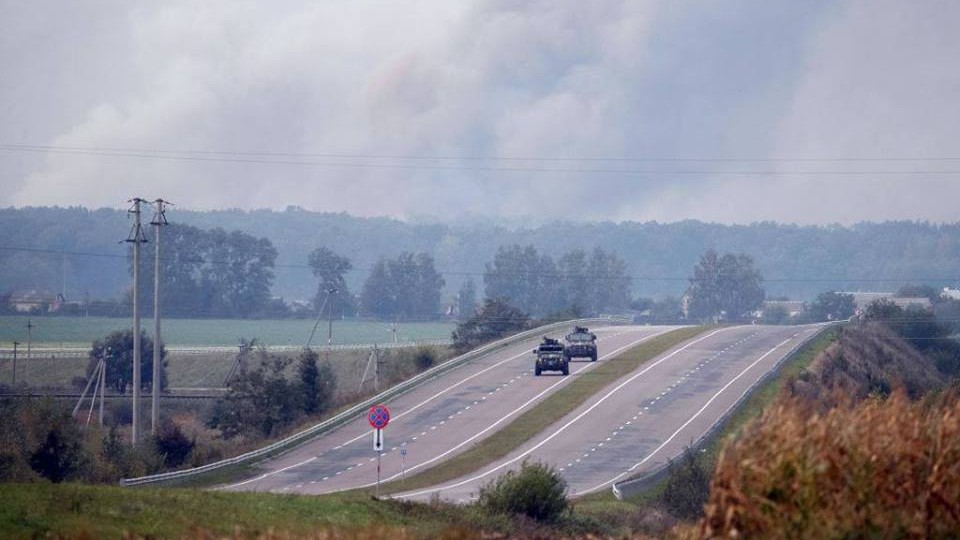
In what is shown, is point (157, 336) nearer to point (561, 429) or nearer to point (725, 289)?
point (561, 429)

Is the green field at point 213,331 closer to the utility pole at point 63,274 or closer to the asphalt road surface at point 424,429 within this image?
the utility pole at point 63,274

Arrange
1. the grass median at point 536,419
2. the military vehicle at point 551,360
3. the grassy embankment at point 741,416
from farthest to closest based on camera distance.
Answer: the military vehicle at point 551,360
the grass median at point 536,419
the grassy embankment at point 741,416

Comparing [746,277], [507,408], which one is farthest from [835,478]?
[746,277]

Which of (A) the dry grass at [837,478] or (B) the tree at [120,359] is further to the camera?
(B) the tree at [120,359]

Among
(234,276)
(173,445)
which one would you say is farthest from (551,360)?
(234,276)

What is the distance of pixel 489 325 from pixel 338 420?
37.2 m

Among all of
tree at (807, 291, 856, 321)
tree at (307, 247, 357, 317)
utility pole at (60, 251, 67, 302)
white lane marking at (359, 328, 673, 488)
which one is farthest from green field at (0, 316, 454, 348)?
tree at (807, 291, 856, 321)

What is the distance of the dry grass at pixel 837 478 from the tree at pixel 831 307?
394ft

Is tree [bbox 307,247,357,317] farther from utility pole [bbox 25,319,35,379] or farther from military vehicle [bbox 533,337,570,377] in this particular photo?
military vehicle [bbox 533,337,570,377]

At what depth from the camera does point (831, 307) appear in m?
134

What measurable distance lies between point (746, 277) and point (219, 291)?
70.8 m

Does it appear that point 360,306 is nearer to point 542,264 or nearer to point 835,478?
point 542,264

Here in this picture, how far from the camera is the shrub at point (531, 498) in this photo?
1040 inches

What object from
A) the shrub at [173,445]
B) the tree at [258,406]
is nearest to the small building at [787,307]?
the tree at [258,406]
